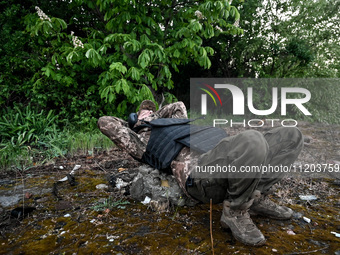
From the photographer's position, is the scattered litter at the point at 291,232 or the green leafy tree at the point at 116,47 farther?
the green leafy tree at the point at 116,47

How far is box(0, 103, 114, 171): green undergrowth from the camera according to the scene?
140 inches

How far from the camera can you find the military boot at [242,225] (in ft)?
5.28

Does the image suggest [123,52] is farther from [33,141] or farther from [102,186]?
[102,186]

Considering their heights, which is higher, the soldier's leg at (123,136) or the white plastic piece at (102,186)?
the soldier's leg at (123,136)

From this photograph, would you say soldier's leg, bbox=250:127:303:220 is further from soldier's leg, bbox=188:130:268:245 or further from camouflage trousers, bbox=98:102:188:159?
camouflage trousers, bbox=98:102:188:159

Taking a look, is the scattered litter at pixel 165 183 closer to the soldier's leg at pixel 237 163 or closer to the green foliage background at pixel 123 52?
the soldier's leg at pixel 237 163

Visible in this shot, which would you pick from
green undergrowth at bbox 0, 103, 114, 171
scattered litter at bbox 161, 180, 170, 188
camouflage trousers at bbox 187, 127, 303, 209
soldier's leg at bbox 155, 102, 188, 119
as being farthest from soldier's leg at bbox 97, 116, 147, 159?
green undergrowth at bbox 0, 103, 114, 171

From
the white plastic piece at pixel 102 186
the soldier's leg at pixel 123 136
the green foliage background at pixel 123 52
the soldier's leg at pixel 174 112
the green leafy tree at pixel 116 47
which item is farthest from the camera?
the green foliage background at pixel 123 52

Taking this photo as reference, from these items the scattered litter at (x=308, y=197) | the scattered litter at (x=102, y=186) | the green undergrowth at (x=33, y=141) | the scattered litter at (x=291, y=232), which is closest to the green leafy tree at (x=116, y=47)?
the green undergrowth at (x=33, y=141)

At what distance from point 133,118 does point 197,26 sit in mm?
2342

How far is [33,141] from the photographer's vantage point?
14.5 feet

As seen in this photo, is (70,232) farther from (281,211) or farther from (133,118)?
(281,211)

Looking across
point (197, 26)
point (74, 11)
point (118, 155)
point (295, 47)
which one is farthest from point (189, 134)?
point (295, 47)

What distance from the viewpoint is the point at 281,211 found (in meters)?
1.94
